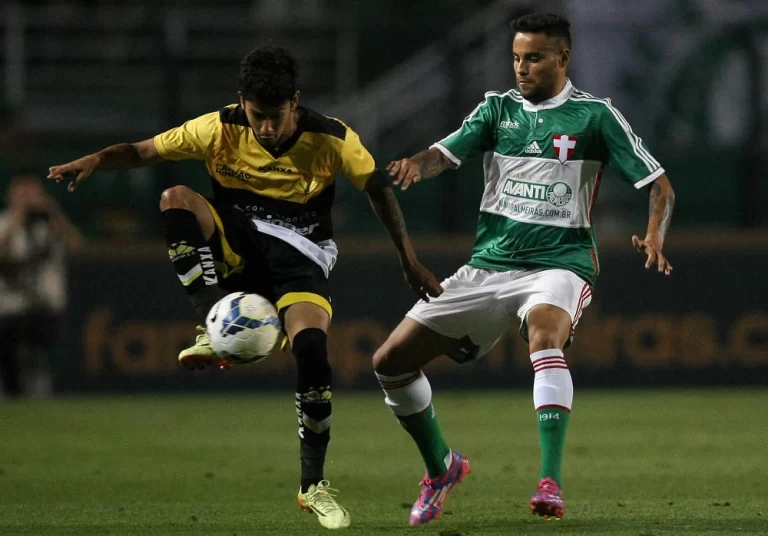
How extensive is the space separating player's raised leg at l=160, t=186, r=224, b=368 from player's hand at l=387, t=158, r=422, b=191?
956 mm

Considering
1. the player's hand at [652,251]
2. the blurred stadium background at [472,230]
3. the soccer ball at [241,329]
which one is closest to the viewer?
the player's hand at [652,251]

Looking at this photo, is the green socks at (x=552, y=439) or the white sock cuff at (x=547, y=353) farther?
the white sock cuff at (x=547, y=353)

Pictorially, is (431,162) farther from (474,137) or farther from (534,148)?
(534,148)

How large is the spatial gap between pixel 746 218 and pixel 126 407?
263 inches

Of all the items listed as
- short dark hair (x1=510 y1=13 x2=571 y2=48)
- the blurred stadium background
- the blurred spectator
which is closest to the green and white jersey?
short dark hair (x1=510 y1=13 x2=571 y2=48)

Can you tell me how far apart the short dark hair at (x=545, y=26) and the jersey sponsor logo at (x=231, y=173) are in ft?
4.93

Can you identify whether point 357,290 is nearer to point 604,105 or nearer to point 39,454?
point 39,454

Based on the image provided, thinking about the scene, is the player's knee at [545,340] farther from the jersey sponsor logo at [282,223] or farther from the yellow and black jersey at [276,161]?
the jersey sponsor logo at [282,223]

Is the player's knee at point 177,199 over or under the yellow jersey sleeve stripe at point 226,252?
over

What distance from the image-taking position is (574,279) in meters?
6.60

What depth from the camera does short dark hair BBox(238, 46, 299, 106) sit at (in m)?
6.22

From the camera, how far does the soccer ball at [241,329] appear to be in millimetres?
6180

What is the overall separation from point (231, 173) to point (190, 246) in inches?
18.6

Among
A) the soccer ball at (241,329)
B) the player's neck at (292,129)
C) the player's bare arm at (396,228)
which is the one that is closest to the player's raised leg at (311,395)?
the soccer ball at (241,329)
